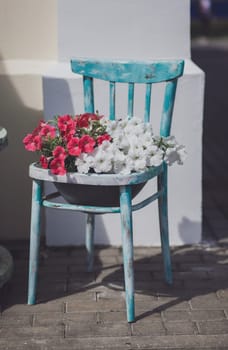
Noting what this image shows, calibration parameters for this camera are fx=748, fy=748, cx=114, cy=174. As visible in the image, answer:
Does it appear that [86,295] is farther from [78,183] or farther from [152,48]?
[152,48]

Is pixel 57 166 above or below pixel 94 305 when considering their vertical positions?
above

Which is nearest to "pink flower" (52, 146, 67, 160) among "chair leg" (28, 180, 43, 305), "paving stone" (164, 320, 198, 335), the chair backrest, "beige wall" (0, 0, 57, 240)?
"chair leg" (28, 180, 43, 305)

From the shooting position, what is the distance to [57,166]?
3.48m

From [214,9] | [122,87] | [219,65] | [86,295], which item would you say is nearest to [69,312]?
[86,295]

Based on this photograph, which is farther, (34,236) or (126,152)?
(34,236)

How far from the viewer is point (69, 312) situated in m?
3.82

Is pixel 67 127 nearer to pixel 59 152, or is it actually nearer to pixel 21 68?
pixel 59 152

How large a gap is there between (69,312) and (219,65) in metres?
11.9

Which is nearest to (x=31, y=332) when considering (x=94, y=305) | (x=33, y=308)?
(x=33, y=308)

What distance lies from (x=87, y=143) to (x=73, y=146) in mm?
66

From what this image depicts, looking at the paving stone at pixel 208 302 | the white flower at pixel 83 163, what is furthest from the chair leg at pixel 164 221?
the white flower at pixel 83 163

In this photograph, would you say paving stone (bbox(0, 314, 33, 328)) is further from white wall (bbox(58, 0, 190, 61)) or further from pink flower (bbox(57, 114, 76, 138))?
white wall (bbox(58, 0, 190, 61))

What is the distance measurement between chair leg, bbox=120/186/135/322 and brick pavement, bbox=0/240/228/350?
0.34ft

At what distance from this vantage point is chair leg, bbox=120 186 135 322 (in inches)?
140
